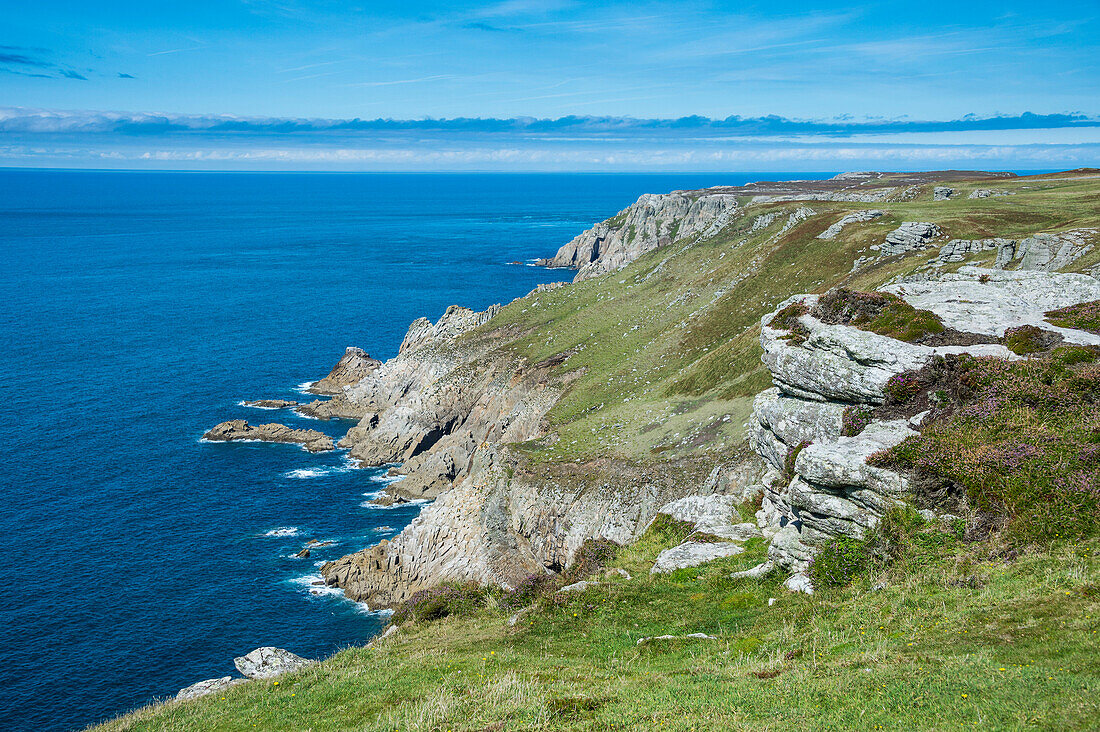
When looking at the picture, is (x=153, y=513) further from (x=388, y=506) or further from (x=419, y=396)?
(x=419, y=396)

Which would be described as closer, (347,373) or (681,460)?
(681,460)

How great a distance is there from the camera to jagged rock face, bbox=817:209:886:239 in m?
85.6

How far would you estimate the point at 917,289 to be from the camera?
108 feet

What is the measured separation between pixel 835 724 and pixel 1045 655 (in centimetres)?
491

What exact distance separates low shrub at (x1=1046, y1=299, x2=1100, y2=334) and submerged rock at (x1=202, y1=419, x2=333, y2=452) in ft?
276

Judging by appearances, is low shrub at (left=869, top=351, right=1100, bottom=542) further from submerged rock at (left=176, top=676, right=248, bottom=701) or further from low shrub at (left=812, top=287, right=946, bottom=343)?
submerged rock at (left=176, top=676, right=248, bottom=701)

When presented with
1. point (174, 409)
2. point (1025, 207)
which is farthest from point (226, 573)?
point (1025, 207)

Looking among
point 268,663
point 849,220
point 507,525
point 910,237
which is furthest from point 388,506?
point 849,220

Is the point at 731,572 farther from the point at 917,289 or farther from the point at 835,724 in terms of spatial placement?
the point at 917,289

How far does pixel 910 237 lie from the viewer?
67750 mm

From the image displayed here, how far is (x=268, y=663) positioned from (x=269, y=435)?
74.5 m

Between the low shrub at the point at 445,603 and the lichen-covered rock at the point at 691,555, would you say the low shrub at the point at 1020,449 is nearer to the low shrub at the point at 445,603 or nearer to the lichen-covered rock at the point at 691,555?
the lichen-covered rock at the point at 691,555

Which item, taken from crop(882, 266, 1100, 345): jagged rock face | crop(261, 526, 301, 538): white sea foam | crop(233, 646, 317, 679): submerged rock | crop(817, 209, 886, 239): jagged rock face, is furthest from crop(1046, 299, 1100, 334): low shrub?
crop(261, 526, 301, 538): white sea foam

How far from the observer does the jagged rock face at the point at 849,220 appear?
3369 inches
